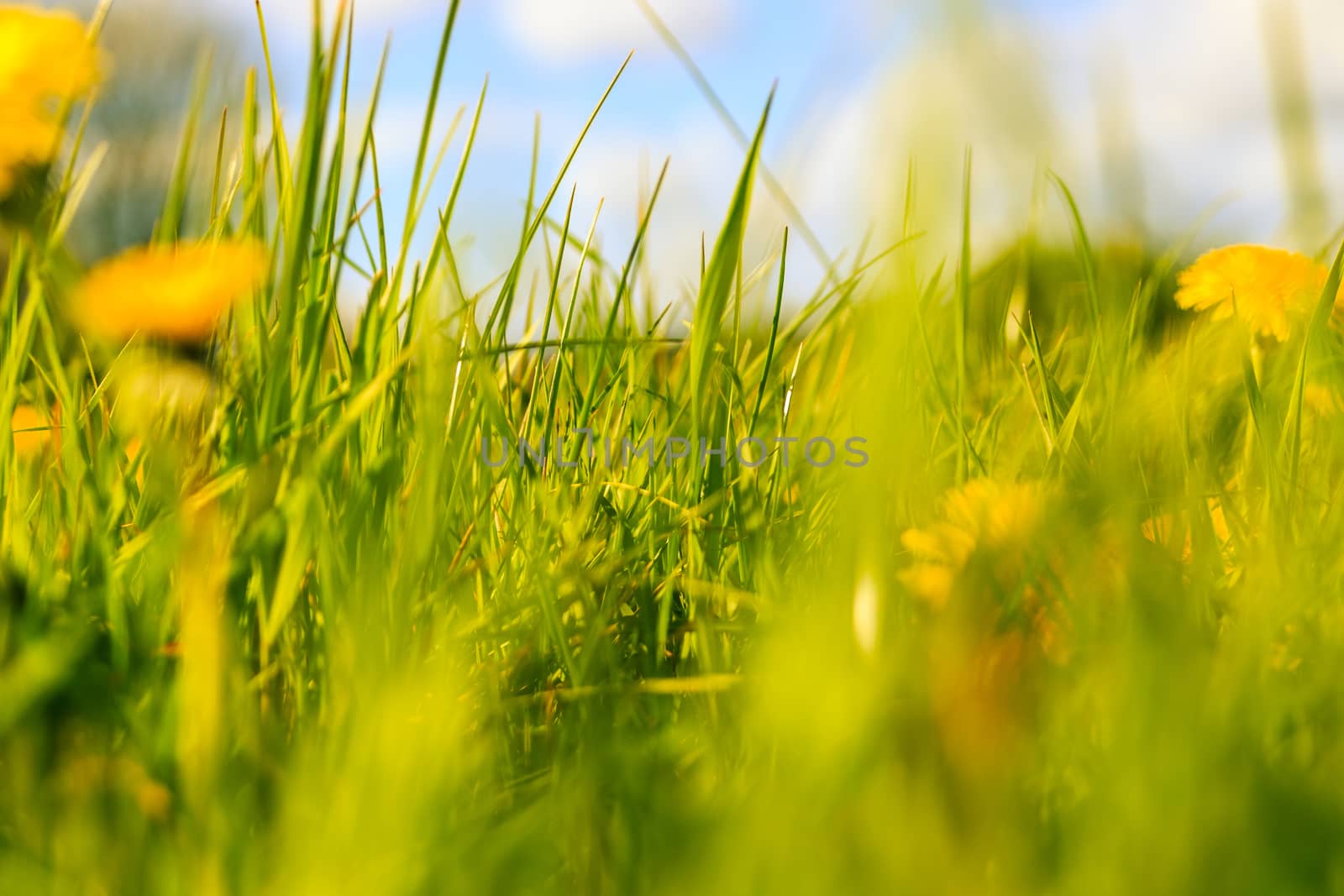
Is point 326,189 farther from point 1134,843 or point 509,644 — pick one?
point 1134,843

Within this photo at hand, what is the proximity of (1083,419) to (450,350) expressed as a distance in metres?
0.54

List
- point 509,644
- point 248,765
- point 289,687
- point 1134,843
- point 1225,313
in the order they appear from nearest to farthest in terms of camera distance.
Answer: point 1134,843, point 248,765, point 289,687, point 509,644, point 1225,313

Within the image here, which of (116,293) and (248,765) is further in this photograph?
(116,293)

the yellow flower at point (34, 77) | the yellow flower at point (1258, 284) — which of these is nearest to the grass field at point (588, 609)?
the yellow flower at point (34, 77)

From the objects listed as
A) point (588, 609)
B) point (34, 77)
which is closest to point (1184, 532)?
point (588, 609)

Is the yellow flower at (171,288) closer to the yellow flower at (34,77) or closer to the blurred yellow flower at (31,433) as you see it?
the yellow flower at (34,77)

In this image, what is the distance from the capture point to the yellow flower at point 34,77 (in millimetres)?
607

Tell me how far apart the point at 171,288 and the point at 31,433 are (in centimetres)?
46

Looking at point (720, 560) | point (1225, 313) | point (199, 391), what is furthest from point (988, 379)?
point (199, 391)

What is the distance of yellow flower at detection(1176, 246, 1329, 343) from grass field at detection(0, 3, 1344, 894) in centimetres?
24

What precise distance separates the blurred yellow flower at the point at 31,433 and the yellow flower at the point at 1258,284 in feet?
3.71

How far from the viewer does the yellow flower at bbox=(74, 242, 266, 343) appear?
639 mm

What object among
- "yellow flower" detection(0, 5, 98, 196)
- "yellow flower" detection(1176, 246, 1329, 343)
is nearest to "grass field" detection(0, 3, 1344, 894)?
"yellow flower" detection(0, 5, 98, 196)

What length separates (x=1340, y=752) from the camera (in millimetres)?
427
